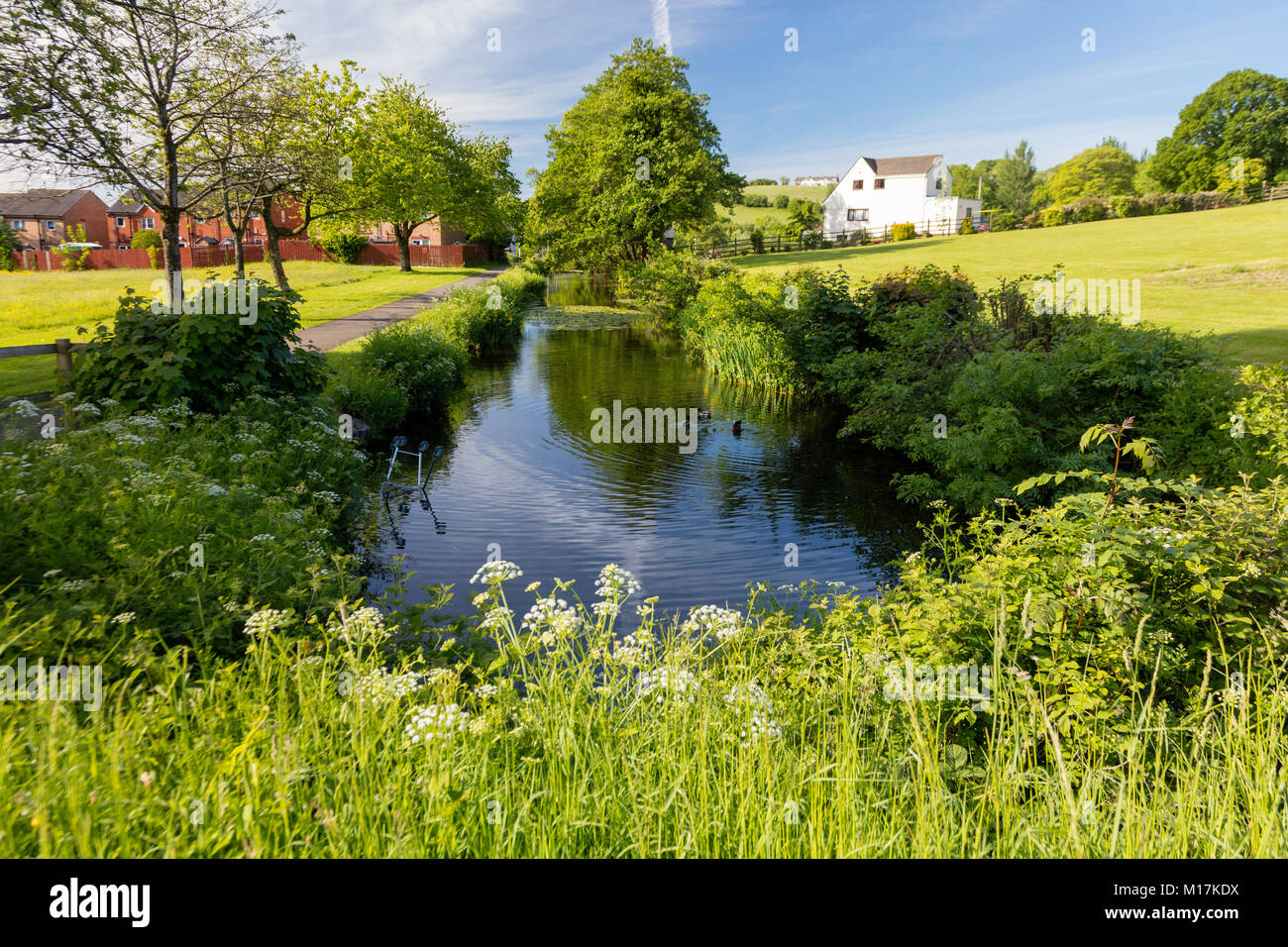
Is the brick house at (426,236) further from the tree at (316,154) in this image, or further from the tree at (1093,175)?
the tree at (1093,175)

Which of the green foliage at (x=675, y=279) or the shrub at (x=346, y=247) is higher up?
the shrub at (x=346, y=247)

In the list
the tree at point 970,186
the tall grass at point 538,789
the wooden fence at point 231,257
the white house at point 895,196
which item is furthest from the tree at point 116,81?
the tree at point 970,186

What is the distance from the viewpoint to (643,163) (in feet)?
129

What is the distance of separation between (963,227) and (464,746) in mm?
68947

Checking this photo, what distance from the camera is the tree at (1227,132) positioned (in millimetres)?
60812

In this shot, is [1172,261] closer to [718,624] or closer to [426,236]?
[718,624]

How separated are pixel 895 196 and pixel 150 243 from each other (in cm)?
7461

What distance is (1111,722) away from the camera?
11.8 feet

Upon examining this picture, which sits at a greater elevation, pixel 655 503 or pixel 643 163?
pixel 643 163

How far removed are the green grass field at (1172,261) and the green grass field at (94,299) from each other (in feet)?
67.6

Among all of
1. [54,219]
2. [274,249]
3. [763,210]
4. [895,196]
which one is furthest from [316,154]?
[763,210]

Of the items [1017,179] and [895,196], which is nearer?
[895,196]

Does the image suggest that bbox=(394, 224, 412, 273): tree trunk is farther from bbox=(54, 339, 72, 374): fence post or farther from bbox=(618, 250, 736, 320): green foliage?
bbox=(54, 339, 72, 374): fence post
